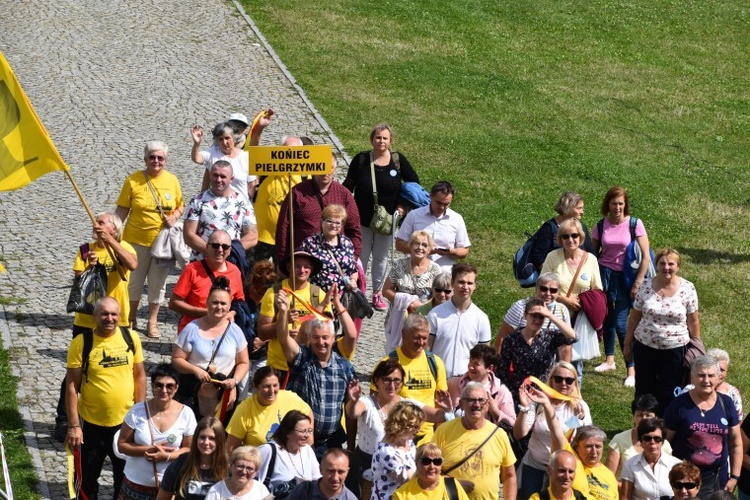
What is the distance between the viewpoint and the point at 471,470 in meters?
11.2

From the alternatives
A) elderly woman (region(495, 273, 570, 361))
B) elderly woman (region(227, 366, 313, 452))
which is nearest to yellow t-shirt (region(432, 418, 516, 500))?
elderly woman (region(227, 366, 313, 452))

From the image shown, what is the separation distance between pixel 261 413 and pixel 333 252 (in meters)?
2.64

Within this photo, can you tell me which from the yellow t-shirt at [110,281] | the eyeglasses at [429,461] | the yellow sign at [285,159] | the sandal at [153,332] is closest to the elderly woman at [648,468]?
the eyeglasses at [429,461]

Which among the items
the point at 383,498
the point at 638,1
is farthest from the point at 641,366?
the point at 638,1

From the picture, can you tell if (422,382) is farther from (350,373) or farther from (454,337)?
(454,337)

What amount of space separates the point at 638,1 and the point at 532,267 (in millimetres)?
15705

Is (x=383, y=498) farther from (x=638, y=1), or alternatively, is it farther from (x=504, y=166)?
(x=638, y=1)

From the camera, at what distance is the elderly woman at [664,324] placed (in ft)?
46.4

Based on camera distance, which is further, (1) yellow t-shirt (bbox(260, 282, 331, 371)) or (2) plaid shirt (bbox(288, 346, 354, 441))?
(1) yellow t-shirt (bbox(260, 282, 331, 371))

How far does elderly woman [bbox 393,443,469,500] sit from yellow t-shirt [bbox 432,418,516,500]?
19.2 inches

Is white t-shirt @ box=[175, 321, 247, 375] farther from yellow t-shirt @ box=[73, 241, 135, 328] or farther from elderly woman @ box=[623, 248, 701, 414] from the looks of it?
elderly woman @ box=[623, 248, 701, 414]

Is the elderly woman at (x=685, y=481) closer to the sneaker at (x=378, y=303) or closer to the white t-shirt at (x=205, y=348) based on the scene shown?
the white t-shirt at (x=205, y=348)

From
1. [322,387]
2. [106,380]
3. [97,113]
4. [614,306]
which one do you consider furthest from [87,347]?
[97,113]

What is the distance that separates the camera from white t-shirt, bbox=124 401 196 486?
11398 mm
